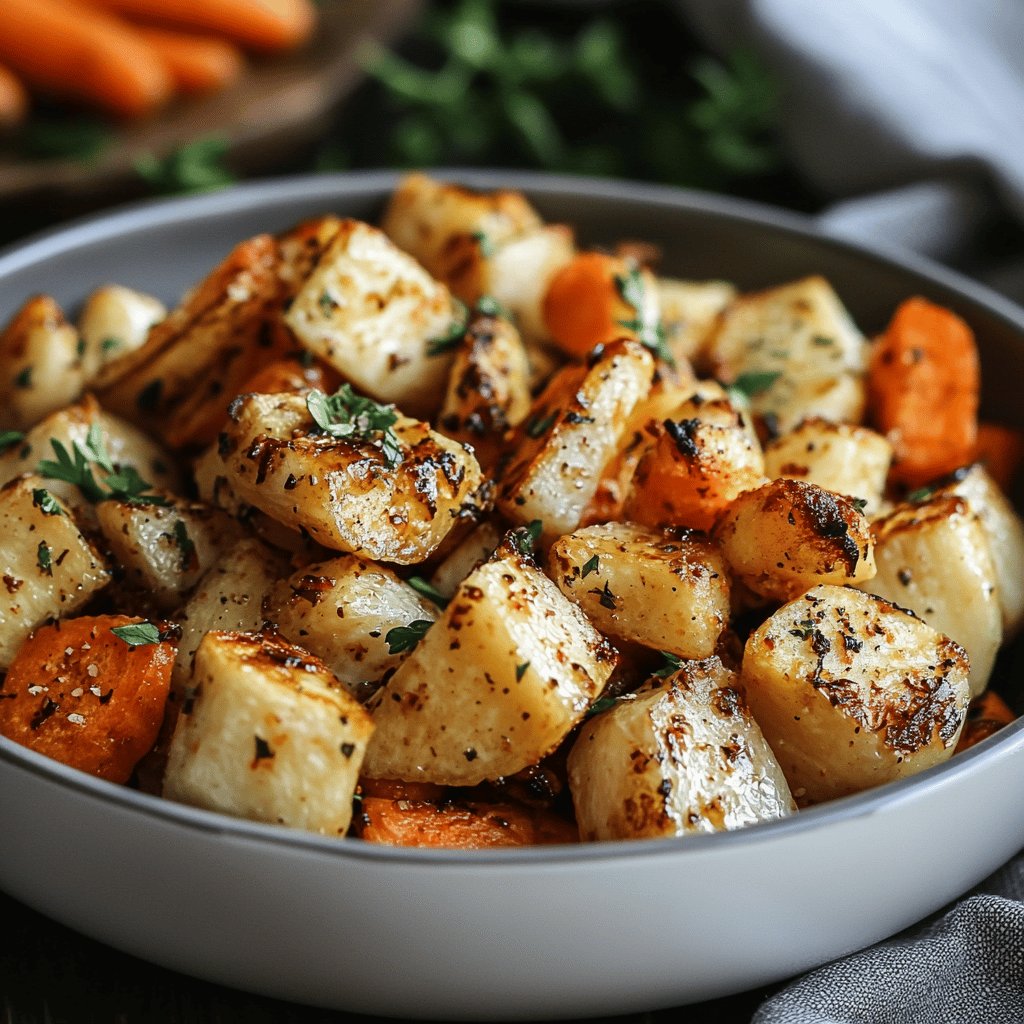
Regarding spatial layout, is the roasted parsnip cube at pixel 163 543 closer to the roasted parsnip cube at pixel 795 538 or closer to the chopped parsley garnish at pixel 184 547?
the chopped parsley garnish at pixel 184 547

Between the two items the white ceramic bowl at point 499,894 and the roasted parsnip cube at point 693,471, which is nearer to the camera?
the white ceramic bowl at point 499,894

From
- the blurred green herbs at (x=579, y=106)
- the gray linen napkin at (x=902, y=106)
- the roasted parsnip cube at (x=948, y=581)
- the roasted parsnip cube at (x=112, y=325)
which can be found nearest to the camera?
the roasted parsnip cube at (x=948, y=581)

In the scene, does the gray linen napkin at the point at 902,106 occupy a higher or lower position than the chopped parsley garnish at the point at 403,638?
higher

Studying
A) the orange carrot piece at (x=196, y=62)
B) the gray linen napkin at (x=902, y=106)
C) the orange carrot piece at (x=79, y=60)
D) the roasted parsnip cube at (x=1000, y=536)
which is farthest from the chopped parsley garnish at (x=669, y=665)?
the orange carrot piece at (x=196, y=62)

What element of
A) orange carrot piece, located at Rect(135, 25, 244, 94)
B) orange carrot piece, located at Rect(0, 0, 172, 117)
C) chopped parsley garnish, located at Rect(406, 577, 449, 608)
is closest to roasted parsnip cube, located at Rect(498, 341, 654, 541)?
chopped parsley garnish, located at Rect(406, 577, 449, 608)

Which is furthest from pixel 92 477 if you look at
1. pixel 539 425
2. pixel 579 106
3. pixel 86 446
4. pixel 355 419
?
pixel 579 106

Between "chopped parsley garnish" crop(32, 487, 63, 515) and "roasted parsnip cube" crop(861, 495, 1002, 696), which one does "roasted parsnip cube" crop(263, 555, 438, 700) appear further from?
"roasted parsnip cube" crop(861, 495, 1002, 696)

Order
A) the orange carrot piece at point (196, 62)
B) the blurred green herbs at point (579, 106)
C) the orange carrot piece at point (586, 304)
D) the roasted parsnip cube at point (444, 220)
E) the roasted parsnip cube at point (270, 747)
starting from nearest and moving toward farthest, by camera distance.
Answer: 1. the roasted parsnip cube at point (270, 747)
2. the orange carrot piece at point (586, 304)
3. the roasted parsnip cube at point (444, 220)
4. the blurred green herbs at point (579, 106)
5. the orange carrot piece at point (196, 62)
